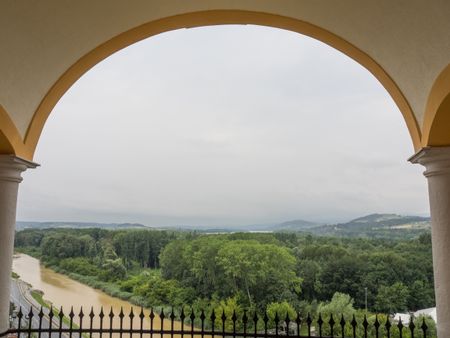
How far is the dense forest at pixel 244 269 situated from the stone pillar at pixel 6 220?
4.38 metres

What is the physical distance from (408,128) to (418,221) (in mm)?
7302

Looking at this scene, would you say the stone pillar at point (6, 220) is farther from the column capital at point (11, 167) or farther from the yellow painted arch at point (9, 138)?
the yellow painted arch at point (9, 138)

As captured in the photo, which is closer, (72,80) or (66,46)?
(66,46)

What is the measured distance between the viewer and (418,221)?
36.5ft

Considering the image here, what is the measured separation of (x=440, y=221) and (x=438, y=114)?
49.5 inches

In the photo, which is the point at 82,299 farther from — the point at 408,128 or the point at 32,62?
the point at 408,128

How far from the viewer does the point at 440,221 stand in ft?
14.0

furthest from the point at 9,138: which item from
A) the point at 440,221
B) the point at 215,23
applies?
the point at 440,221

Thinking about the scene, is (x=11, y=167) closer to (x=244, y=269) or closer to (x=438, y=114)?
(x=438, y=114)

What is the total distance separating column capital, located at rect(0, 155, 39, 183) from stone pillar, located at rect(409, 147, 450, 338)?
5.16 metres

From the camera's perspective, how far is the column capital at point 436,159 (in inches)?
170

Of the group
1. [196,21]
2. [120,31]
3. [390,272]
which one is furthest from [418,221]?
[120,31]

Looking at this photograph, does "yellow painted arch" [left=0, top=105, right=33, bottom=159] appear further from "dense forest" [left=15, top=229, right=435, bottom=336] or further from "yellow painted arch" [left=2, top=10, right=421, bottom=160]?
"dense forest" [left=15, top=229, right=435, bottom=336]

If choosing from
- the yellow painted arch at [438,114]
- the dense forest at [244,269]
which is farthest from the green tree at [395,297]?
the yellow painted arch at [438,114]
